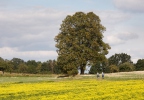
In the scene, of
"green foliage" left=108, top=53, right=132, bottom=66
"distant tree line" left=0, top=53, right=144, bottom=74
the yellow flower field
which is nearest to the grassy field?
the yellow flower field

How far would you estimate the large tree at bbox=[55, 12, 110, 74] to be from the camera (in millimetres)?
83438

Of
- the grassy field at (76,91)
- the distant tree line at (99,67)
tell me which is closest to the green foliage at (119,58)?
the distant tree line at (99,67)

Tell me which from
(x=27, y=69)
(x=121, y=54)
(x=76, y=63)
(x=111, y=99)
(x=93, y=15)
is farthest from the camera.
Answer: (x=121, y=54)

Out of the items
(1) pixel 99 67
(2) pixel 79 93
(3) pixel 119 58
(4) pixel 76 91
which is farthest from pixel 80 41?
(3) pixel 119 58

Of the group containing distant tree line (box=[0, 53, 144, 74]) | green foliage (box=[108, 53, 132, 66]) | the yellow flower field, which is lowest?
the yellow flower field

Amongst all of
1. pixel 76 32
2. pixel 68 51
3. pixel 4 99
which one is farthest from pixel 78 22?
pixel 4 99

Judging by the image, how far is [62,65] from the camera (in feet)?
274

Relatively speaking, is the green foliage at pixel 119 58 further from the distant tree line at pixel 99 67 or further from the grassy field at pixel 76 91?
the grassy field at pixel 76 91

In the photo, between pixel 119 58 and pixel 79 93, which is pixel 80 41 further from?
pixel 119 58

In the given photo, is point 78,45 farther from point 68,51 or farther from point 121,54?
point 121,54

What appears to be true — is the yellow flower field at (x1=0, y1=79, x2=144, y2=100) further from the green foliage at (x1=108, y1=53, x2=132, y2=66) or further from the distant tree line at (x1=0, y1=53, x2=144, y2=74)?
the green foliage at (x1=108, y1=53, x2=132, y2=66)

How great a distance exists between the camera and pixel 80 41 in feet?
287

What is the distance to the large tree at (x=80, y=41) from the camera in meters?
83.4

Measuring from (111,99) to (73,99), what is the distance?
8.71 ft
